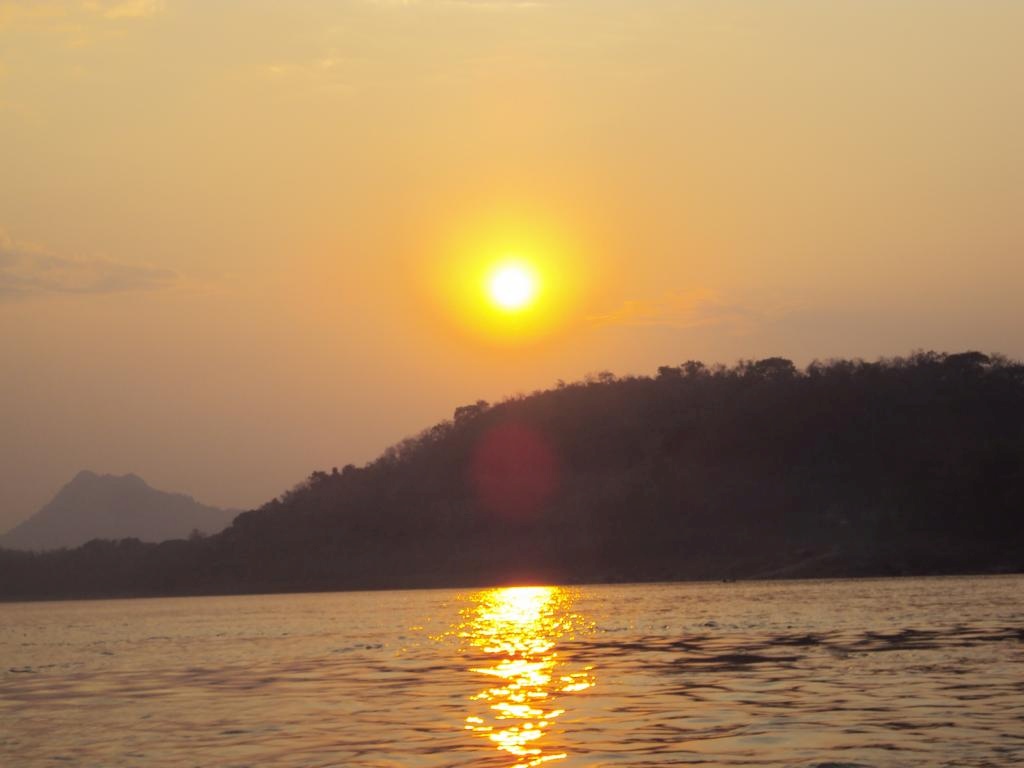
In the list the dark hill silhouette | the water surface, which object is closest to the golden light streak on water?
the water surface

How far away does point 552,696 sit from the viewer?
3394cm

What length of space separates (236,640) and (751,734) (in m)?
42.6

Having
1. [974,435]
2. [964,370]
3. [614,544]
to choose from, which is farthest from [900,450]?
[614,544]

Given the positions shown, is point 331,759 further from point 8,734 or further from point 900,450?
point 900,450

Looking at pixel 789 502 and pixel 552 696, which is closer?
pixel 552 696

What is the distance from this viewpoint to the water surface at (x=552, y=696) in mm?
25469

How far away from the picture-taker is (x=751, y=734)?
2631 cm

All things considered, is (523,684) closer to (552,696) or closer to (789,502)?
(552,696)

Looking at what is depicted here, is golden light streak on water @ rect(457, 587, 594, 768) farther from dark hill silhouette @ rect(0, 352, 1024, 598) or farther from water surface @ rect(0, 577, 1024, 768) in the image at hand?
dark hill silhouette @ rect(0, 352, 1024, 598)

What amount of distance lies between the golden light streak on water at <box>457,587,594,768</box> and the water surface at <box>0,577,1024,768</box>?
114 millimetres

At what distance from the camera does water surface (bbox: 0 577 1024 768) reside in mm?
25469

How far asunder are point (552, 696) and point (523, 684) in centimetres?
352

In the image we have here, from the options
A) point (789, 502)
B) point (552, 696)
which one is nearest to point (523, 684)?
point (552, 696)

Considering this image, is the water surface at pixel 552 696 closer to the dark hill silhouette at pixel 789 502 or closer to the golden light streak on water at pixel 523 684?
the golden light streak on water at pixel 523 684
